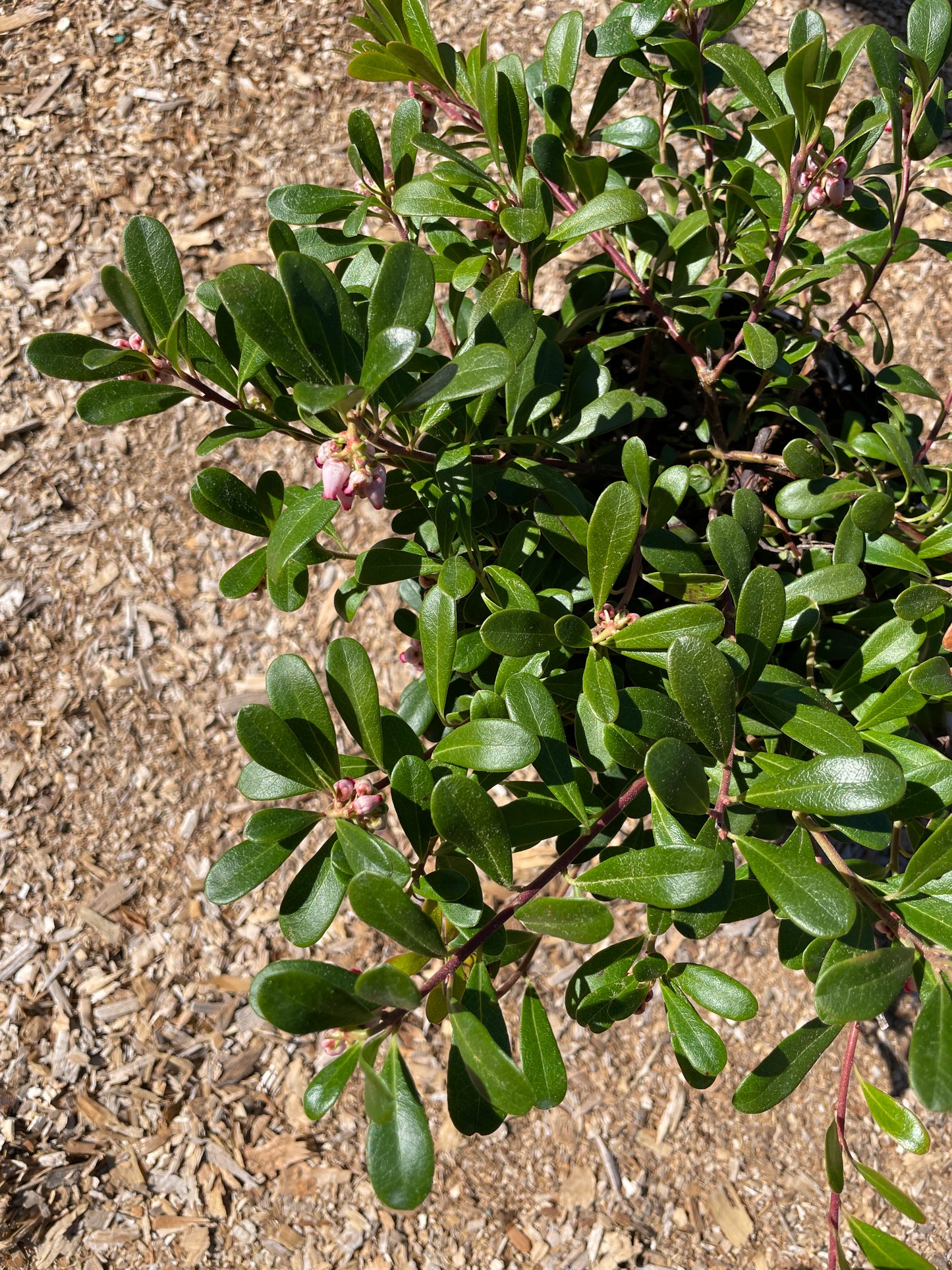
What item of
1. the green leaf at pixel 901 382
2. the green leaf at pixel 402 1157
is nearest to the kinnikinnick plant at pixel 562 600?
the green leaf at pixel 402 1157

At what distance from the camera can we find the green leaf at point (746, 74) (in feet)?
2.83

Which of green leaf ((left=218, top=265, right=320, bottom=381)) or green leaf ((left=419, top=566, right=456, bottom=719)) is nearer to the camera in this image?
green leaf ((left=218, top=265, right=320, bottom=381))

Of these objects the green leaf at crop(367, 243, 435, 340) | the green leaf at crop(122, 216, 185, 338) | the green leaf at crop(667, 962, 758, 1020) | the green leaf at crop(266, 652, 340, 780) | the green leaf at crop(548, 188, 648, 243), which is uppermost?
the green leaf at crop(122, 216, 185, 338)

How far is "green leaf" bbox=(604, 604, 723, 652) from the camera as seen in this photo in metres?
0.75

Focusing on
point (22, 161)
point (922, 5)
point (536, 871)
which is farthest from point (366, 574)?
point (22, 161)

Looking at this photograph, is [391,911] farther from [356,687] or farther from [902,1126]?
[902,1126]

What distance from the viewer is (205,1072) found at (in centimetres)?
173

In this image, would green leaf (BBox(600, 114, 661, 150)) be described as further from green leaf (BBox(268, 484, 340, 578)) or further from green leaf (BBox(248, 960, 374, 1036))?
green leaf (BBox(248, 960, 374, 1036))

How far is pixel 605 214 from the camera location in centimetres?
80

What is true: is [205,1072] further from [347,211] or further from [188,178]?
[188,178]

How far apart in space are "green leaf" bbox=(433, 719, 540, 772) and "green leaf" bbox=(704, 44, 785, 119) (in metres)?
0.64

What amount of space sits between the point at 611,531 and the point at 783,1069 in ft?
1.49

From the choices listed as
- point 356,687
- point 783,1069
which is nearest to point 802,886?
point 783,1069

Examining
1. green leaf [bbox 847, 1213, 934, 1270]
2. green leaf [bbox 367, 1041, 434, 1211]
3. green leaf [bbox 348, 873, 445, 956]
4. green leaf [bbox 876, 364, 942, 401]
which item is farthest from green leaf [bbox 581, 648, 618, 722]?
Result: green leaf [bbox 876, 364, 942, 401]
